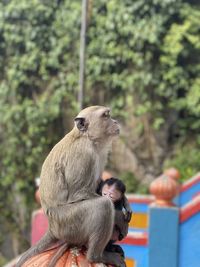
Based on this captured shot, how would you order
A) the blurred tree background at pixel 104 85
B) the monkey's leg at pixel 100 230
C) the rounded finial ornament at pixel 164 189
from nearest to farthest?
the monkey's leg at pixel 100 230, the rounded finial ornament at pixel 164 189, the blurred tree background at pixel 104 85

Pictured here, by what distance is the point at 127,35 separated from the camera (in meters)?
7.27

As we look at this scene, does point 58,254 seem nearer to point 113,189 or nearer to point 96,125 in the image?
point 113,189

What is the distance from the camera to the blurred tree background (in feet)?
23.4

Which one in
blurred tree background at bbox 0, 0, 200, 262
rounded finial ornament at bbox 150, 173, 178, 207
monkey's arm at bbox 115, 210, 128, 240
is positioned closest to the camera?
monkey's arm at bbox 115, 210, 128, 240

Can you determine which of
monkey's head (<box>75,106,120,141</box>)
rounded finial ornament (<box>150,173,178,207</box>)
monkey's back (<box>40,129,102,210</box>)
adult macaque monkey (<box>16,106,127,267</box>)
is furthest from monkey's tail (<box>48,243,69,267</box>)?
rounded finial ornament (<box>150,173,178,207</box>)

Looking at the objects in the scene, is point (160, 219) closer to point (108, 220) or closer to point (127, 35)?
point (108, 220)

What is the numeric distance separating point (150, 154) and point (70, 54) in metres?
1.88

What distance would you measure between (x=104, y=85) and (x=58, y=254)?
583 cm

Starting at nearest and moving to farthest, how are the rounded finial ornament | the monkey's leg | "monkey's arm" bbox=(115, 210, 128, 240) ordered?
the monkey's leg, "monkey's arm" bbox=(115, 210, 128, 240), the rounded finial ornament

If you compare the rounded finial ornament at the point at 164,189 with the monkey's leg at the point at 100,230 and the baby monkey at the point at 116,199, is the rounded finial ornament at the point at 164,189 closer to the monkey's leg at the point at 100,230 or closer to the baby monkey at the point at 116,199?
the baby monkey at the point at 116,199

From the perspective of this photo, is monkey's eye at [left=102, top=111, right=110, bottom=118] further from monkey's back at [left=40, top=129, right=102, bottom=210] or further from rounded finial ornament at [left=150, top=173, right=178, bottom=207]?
rounded finial ornament at [left=150, top=173, right=178, bottom=207]

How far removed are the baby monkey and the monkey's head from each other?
18 centimetres

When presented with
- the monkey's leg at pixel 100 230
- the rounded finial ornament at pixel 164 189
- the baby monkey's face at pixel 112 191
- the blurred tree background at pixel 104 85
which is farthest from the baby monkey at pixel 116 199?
the blurred tree background at pixel 104 85

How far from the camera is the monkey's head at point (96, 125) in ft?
6.60
